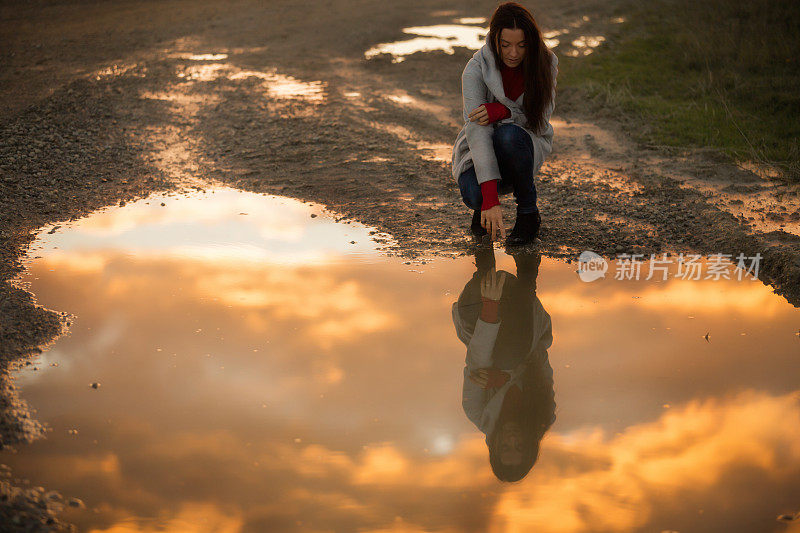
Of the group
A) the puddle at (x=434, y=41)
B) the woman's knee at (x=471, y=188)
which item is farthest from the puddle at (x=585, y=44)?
the woman's knee at (x=471, y=188)

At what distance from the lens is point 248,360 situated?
2893 millimetres

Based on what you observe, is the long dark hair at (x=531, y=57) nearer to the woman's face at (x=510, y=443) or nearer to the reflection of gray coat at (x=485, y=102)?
the reflection of gray coat at (x=485, y=102)

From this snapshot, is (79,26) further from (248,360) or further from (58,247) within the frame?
(248,360)

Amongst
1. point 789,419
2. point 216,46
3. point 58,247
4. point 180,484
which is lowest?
point 789,419

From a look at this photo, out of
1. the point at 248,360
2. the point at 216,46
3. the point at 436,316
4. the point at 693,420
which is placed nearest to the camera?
the point at 693,420

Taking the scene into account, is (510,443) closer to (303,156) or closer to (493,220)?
(493,220)

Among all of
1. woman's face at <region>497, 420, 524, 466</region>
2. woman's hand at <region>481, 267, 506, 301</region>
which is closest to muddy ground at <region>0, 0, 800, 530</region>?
woman's hand at <region>481, 267, 506, 301</region>

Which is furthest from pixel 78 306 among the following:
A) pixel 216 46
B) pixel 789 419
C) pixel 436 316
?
pixel 216 46

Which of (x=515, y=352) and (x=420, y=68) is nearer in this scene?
(x=515, y=352)

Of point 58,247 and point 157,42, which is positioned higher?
point 157,42

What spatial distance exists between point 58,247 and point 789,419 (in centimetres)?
341

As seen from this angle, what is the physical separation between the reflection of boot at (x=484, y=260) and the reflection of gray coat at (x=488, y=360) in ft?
1.08

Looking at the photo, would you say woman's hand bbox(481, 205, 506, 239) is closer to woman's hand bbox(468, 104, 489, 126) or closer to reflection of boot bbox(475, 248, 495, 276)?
reflection of boot bbox(475, 248, 495, 276)

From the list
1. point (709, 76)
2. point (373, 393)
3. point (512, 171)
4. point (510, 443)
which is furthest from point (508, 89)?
point (709, 76)
